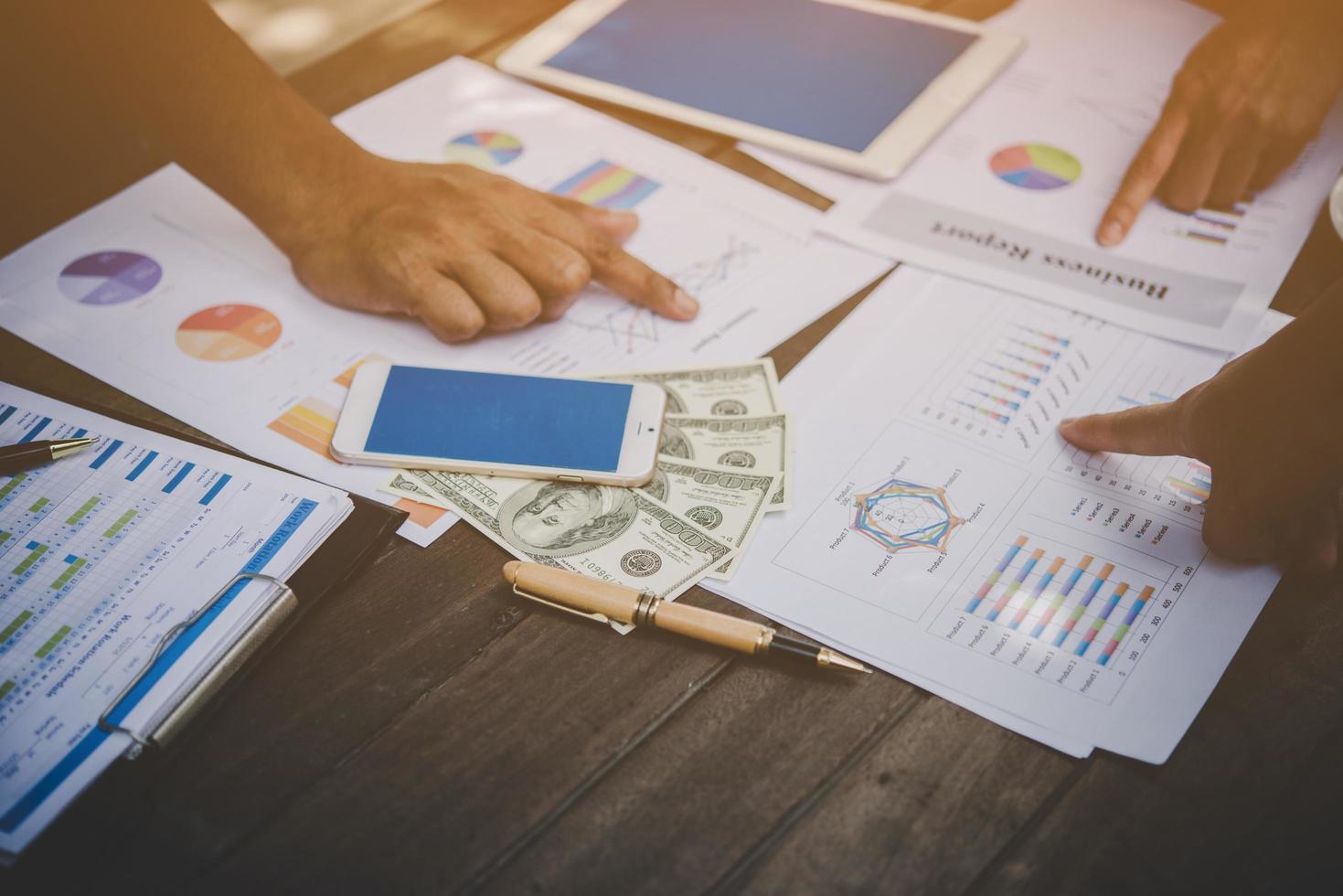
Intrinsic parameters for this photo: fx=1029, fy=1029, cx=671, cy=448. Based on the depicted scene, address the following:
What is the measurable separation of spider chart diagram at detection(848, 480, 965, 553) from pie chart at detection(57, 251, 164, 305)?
27.8 inches

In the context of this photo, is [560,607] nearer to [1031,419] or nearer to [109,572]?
[109,572]

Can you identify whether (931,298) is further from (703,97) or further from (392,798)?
(392,798)

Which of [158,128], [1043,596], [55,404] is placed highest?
[158,128]

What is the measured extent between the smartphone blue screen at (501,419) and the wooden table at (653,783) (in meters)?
0.14

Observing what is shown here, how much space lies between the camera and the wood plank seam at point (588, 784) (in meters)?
0.58

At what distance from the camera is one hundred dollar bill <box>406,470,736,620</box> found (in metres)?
0.74

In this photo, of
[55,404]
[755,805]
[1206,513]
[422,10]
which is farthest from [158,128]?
[1206,513]

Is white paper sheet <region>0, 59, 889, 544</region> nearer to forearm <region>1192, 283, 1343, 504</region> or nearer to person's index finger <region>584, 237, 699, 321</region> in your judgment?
person's index finger <region>584, 237, 699, 321</region>

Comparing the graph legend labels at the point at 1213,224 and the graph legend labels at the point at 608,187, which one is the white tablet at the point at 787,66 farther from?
the graph legend labels at the point at 1213,224

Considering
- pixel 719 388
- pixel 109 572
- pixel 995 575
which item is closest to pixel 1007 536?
pixel 995 575

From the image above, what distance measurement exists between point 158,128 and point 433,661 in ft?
2.22

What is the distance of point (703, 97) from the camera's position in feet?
3.93

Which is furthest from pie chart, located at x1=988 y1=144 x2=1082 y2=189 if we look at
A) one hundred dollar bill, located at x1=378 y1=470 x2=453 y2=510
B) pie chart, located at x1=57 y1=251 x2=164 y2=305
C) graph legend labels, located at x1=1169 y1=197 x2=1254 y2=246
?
pie chart, located at x1=57 y1=251 x2=164 y2=305

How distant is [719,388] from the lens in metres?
0.89
